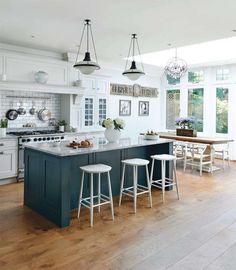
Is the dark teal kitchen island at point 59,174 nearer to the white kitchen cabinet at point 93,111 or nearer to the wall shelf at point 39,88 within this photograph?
the wall shelf at point 39,88

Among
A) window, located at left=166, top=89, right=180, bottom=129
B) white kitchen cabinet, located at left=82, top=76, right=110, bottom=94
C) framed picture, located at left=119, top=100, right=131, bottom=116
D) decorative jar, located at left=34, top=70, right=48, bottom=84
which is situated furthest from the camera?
window, located at left=166, top=89, right=180, bottom=129

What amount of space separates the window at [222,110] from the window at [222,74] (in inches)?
12.5

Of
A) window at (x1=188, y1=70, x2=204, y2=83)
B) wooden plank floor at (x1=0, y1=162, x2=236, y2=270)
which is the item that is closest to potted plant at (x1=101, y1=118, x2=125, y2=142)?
wooden plank floor at (x1=0, y1=162, x2=236, y2=270)

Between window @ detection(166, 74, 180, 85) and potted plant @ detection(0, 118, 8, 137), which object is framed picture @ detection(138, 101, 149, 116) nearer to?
window @ detection(166, 74, 180, 85)

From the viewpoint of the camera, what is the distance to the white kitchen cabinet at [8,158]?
16.3 ft

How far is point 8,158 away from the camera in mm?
5059

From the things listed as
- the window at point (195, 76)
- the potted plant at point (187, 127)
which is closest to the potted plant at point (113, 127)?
the potted plant at point (187, 127)

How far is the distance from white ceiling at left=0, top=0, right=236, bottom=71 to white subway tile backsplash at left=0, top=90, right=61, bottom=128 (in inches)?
42.1

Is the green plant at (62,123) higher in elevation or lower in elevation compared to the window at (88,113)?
lower

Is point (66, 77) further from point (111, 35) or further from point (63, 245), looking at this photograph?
point (63, 245)

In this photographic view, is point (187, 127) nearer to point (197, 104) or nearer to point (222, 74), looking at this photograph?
point (197, 104)

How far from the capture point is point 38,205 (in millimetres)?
3660

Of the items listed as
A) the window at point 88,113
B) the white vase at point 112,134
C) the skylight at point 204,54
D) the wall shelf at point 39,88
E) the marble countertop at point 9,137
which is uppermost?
the skylight at point 204,54

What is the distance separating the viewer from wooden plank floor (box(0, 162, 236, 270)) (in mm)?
2443
